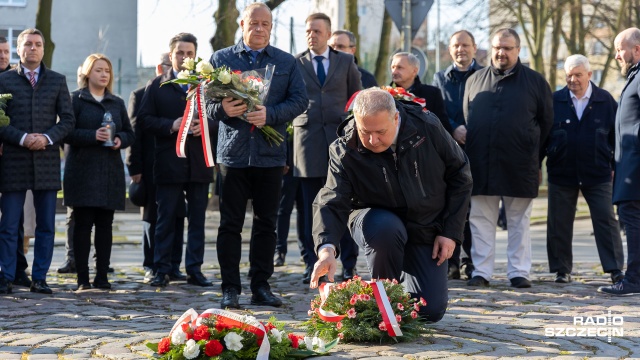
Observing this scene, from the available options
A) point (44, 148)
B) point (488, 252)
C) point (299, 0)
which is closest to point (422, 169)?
point (488, 252)

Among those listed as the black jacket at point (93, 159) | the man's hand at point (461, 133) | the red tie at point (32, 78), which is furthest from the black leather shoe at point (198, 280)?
the man's hand at point (461, 133)

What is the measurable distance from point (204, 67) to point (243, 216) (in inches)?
49.3

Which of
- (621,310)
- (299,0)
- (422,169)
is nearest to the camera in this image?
(422,169)

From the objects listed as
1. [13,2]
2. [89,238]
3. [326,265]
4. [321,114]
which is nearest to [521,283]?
[321,114]

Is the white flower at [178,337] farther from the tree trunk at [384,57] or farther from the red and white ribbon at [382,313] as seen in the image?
the tree trunk at [384,57]

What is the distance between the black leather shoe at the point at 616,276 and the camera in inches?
387

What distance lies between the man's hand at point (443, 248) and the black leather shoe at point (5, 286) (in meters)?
4.00

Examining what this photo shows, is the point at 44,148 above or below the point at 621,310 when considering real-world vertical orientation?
above

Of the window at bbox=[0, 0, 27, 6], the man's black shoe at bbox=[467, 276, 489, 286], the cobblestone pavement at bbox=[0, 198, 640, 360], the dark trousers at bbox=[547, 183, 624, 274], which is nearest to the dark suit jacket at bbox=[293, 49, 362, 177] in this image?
the cobblestone pavement at bbox=[0, 198, 640, 360]

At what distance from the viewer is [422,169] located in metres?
6.72

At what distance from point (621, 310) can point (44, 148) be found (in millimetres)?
5077

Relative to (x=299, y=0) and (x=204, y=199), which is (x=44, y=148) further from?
(x=299, y=0)

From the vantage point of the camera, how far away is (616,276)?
989cm

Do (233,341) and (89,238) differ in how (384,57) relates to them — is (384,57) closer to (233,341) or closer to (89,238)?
(89,238)
